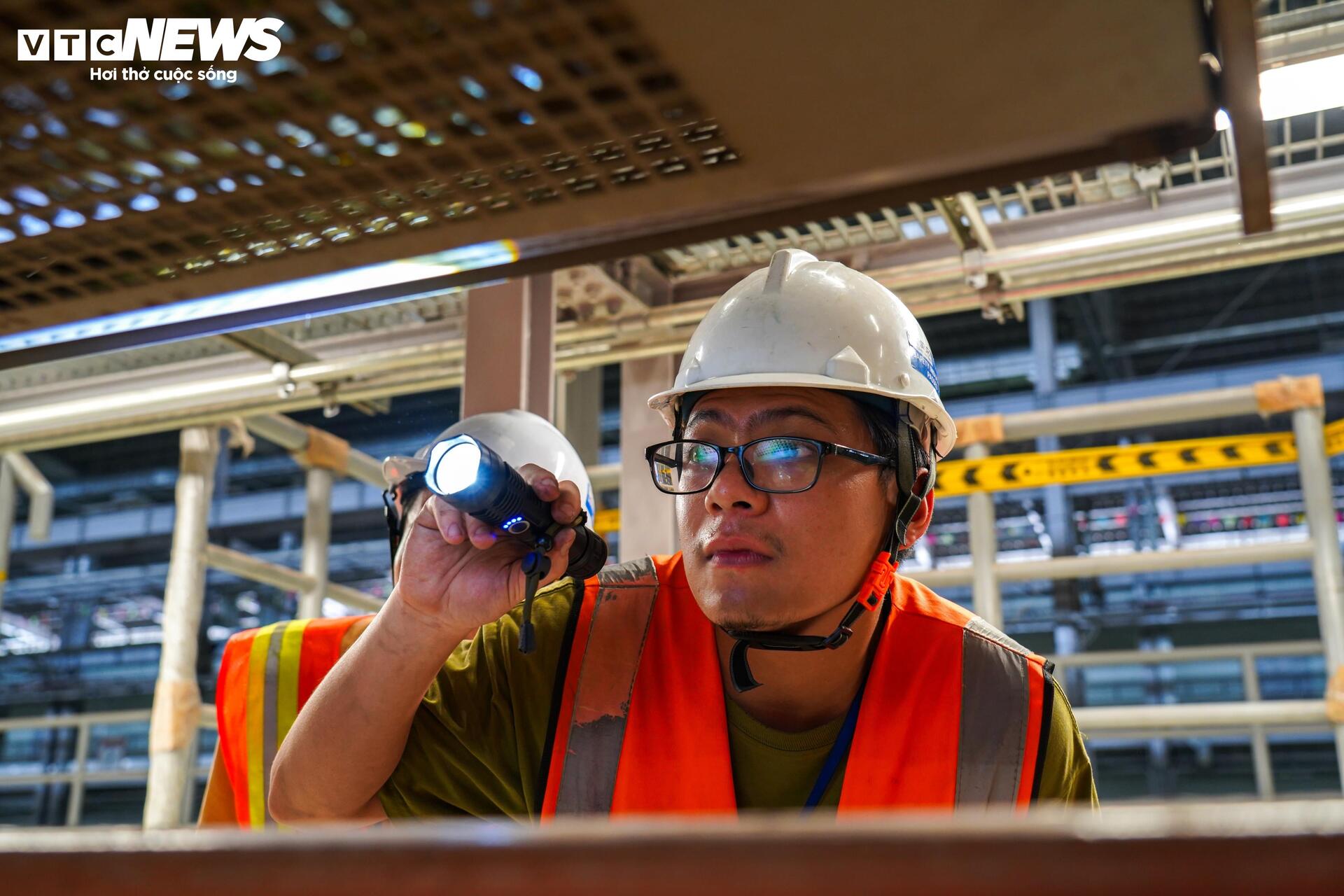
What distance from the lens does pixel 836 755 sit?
214 centimetres

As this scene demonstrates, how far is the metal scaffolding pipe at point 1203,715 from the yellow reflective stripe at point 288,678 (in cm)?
289

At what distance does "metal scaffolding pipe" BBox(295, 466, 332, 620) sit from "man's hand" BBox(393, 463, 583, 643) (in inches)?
148

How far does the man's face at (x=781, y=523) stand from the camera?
215 centimetres

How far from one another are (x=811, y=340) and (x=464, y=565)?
0.89 metres

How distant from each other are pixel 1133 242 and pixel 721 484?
2.10 m

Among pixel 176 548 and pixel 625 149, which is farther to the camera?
pixel 176 548

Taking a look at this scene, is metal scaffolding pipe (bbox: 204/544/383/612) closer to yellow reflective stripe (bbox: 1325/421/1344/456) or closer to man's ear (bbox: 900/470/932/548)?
man's ear (bbox: 900/470/932/548)

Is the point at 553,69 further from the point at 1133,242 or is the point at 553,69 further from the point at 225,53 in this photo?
the point at 1133,242

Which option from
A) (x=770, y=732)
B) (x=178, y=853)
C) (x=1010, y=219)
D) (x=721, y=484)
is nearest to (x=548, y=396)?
(x=721, y=484)

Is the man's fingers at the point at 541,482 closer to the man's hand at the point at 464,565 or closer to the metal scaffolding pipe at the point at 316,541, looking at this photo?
the man's hand at the point at 464,565

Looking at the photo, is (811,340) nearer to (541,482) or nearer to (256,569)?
(541,482)

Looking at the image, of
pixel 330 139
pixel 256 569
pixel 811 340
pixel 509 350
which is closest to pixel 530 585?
pixel 811 340

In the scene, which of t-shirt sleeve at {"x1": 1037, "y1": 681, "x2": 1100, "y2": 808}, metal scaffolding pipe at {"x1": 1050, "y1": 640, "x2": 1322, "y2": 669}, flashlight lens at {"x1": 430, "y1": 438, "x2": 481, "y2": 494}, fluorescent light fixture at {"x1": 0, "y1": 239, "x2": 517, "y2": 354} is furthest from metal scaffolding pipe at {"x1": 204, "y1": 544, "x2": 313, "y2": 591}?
fluorescent light fixture at {"x1": 0, "y1": 239, "x2": 517, "y2": 354}

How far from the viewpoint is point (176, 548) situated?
506 centimetres
